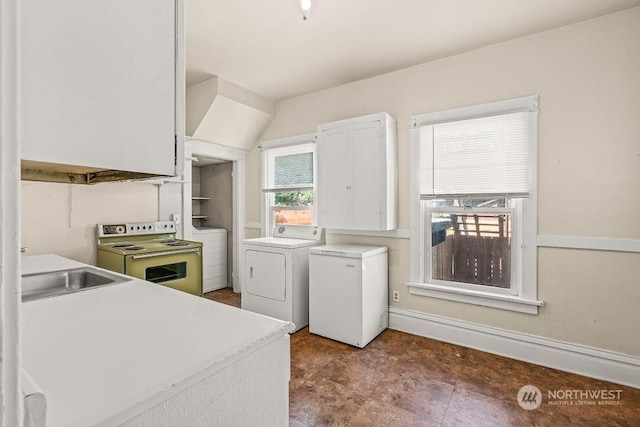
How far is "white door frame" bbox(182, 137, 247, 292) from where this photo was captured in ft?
12.4

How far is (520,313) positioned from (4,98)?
3.10 m

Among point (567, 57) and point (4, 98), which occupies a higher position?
point (567, 57)

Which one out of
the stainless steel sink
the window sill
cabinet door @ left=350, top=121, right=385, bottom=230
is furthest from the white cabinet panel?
the window sill

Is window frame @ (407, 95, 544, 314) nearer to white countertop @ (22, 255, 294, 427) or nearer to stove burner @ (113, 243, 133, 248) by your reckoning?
white countertop @ (22, 255, 294, 427)

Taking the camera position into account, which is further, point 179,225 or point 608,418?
point 179,225

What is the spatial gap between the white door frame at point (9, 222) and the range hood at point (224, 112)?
3.25 meters

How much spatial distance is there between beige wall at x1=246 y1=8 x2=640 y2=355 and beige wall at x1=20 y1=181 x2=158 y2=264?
3.30m

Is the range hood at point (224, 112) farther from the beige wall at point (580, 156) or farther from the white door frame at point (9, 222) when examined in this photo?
the white door frame at point (9, 222)

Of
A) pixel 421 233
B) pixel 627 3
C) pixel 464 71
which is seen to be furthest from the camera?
pixel 421 233

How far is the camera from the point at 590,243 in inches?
90.1

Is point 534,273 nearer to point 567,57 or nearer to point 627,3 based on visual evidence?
point 567,57

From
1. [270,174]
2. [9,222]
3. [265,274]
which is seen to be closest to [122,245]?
[265,274]

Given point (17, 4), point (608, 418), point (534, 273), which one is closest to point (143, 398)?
point (17, 4)

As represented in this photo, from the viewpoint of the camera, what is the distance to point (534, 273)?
248 cm
